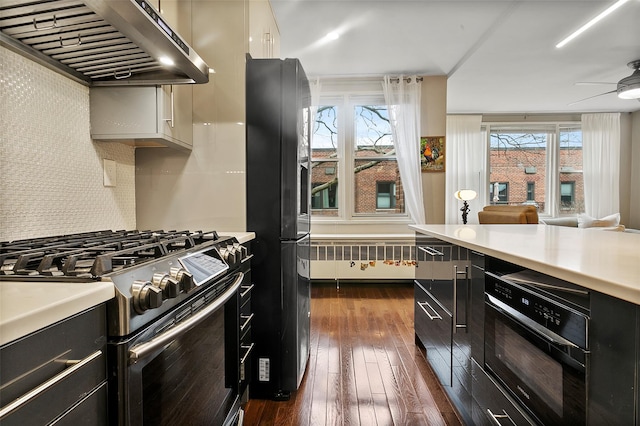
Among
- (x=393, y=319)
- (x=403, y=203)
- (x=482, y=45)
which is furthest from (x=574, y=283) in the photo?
(x=403, y=203)

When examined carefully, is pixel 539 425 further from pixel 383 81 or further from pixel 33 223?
pixel 383 81

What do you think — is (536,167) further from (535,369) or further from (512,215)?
(535,369)

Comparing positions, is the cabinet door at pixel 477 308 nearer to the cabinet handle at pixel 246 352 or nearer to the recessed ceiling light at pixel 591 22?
the cabinet handle at pixel 246 352

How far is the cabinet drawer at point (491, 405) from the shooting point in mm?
1170

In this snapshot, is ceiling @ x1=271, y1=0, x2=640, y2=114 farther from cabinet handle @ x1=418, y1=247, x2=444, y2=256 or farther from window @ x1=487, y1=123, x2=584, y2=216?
cabinet handle @ x1=418, y1=247, x2=444, y2=256

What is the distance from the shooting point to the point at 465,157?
5914 millimetres

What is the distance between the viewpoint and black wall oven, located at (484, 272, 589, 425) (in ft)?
2.96

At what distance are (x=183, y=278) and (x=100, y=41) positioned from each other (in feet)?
3.08

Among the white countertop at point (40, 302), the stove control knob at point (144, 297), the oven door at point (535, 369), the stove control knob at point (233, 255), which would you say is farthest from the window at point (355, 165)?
the white countertop at point (40, 302)

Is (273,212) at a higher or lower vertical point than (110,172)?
lower

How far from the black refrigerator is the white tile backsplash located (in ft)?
2.36

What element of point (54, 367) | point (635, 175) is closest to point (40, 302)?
point (54, 367)

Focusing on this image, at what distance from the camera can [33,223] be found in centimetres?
131

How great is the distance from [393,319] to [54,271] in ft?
9.45
